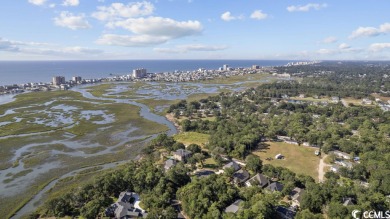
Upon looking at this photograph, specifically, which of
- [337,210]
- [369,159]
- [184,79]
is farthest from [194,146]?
[184,79]

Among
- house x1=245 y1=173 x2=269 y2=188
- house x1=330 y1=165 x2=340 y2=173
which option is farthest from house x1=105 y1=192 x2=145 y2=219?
house x1=330 y1=165 x2=340 y2=173

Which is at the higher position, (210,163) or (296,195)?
(296,195)

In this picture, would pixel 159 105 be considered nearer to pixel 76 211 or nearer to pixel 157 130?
pixel 157 130

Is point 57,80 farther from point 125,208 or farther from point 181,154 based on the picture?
point 125,208

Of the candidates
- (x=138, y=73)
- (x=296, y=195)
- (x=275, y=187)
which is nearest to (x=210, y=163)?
(x=275, y=187)

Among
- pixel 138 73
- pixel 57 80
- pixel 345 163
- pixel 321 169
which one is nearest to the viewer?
pixel 321 169

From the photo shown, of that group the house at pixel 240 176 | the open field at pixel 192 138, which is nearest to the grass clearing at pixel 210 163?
the house at pixel 240 176
